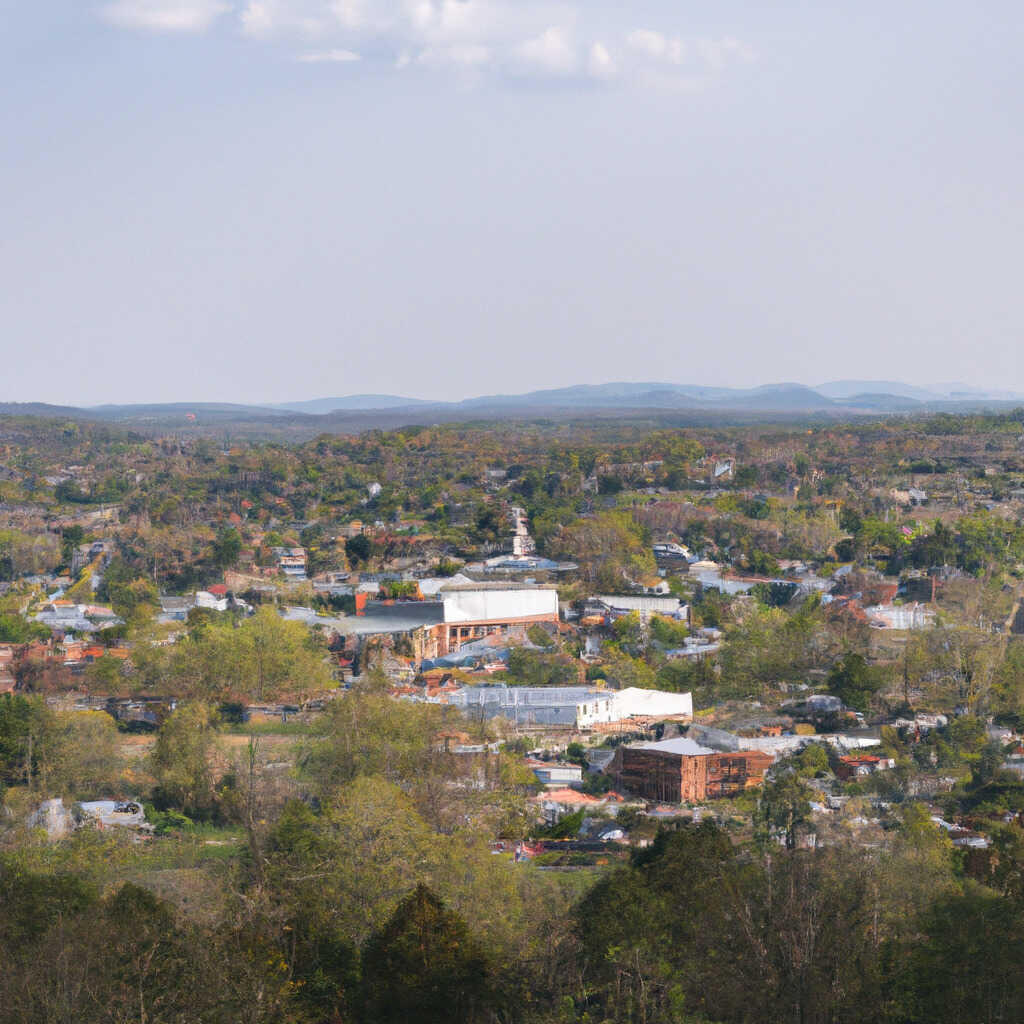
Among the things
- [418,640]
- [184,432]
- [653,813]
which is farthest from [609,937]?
[184,432]

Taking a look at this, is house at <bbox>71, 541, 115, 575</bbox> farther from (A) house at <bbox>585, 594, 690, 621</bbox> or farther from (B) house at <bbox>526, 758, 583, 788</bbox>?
(B) house at <bbox>526, 758, 583, 788</bbox>

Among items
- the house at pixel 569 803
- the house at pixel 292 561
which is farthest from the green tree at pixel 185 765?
the house at pixel 292 561

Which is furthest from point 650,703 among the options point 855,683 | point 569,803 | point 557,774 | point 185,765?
point 185,765

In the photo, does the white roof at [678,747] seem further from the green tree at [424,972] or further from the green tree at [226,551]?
the green tree at [226,551]

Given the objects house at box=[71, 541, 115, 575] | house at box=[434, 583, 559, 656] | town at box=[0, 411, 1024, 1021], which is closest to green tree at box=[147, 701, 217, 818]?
town at box=[0, 411, 1024, 1021]

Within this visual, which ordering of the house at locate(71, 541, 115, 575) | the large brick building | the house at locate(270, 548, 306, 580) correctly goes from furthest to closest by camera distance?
1. the house at locate(71, 541, 115, 575)
2. the house at locate(270, 548, 306, 580)
3. the large brick building

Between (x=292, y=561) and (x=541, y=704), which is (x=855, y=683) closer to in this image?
(x=541, y=704)
